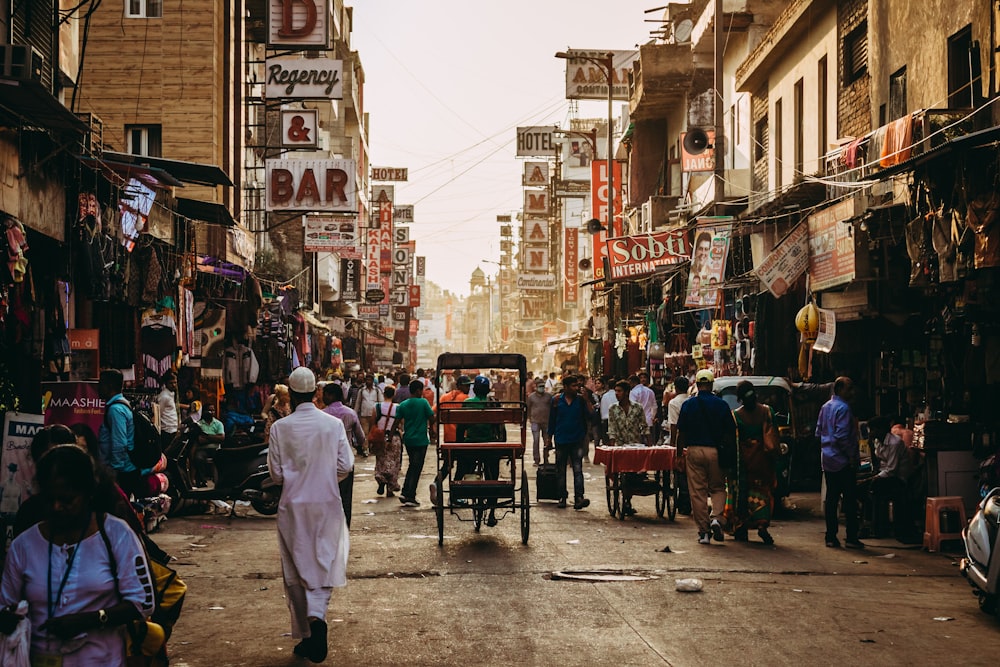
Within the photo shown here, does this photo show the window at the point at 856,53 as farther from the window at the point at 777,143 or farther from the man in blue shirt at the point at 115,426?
the man in blue shirt at the point at 115,426

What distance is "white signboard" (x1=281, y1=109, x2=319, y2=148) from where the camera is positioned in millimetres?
33125

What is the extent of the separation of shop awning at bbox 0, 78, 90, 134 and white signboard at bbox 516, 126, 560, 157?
2316 inches

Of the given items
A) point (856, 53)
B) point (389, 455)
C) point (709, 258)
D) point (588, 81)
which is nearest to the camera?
point (389, 455)

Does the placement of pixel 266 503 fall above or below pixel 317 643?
below

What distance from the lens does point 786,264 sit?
66.9ft

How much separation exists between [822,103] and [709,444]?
38.0 feet

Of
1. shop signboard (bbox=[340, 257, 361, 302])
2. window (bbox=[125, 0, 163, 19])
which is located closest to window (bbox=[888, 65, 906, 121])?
window (bbox=[125, 0, 163, 19])

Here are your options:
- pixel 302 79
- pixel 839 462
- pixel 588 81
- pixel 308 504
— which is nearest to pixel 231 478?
pixel 839 462

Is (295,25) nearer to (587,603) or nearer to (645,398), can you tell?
(645,398)

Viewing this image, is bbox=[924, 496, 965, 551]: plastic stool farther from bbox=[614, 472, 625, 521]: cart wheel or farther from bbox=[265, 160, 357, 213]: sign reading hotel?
bbox=[265, 160, 357, 213]: sign reading hotel

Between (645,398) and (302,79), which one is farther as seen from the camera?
(302,79)

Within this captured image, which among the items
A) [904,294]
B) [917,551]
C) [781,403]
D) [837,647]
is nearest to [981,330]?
[917,551]

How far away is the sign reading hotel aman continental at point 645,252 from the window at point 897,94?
413 inches

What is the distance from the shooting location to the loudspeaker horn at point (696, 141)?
95.5 feet
